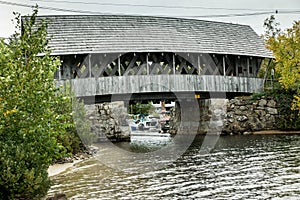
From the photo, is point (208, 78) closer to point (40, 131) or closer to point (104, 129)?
point (104, 129)

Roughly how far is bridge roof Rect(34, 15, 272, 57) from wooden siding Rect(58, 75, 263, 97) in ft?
4.83

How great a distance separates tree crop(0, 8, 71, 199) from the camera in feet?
28.4

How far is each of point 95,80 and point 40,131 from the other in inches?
561

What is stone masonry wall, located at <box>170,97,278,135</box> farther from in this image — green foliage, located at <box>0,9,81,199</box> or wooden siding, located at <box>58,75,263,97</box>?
green foliage, located at <box>0,9,81,199</box>

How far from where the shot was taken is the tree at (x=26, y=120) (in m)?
8.66

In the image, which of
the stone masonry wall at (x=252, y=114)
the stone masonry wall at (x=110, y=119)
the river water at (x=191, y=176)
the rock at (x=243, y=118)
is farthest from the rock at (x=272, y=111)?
the river water at (x=191, y=176)

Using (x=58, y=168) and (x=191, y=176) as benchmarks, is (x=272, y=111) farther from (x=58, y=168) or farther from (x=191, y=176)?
(x=191, y=176)

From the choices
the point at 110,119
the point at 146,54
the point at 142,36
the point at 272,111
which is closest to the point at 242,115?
the point at 272,111

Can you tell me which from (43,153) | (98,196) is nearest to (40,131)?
(43,153)

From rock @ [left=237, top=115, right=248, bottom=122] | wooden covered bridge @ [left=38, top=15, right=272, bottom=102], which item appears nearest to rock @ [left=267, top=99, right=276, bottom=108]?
wooden covered bridge @ [left=38, top=15, right=272, bottom=102]

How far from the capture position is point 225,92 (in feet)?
89.2

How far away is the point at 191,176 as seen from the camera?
40.3ft

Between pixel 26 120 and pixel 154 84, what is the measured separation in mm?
15330

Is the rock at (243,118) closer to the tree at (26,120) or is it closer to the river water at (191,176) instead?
the river water at (191,176)
